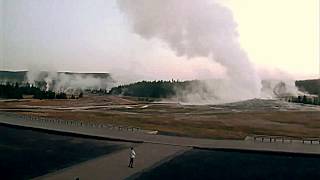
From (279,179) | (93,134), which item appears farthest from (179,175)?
(93,134)

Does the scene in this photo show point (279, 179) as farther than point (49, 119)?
No

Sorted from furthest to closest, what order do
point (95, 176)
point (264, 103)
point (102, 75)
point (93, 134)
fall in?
1. point (102, 75)
2. point (264, 103)
3. point (93, 134)
4. point (95, 176)

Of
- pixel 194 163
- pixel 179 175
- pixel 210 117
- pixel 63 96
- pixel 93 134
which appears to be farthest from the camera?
pixel 63 96

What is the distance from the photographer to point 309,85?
310 ft

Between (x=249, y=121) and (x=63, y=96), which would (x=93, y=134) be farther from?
(x=63, y=96)

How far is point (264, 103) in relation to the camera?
217 feet

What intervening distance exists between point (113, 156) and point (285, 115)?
31088 mm

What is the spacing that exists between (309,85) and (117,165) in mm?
80760

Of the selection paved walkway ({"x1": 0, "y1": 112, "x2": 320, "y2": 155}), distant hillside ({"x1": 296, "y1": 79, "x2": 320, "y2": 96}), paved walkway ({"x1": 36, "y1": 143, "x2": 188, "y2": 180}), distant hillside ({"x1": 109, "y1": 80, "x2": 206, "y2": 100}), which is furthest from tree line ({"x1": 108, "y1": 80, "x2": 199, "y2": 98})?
paved walkway ({"x1": 36, "y1": 143, "x2": 188, "y2": 180})

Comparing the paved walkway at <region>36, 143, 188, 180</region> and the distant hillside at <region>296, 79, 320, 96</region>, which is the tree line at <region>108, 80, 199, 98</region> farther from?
the paved walkway at <region>36, 143, 188, 180</region>

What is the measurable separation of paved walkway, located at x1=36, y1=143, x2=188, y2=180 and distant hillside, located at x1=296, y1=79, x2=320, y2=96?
71.5 m

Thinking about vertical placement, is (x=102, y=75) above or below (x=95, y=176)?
above

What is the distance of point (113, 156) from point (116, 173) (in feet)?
15.6

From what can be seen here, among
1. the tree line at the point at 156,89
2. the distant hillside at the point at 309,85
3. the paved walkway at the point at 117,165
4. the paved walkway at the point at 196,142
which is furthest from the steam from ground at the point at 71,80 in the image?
the paved walkway at the point at 117,165
